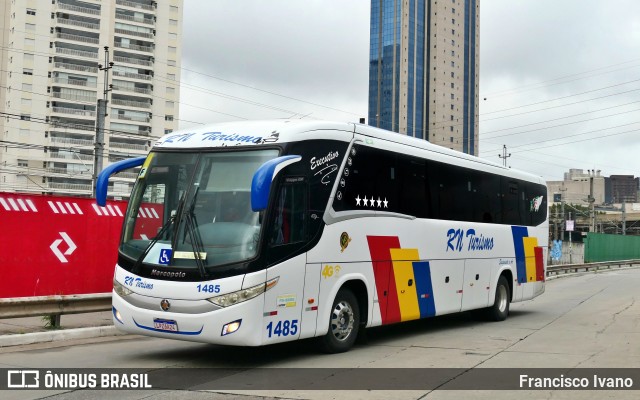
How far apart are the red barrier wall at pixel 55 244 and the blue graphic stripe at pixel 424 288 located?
6404mm

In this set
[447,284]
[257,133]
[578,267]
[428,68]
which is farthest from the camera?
[428,68]

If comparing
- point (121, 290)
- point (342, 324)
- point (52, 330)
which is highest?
point (121, 290)

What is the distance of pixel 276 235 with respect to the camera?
369 inches

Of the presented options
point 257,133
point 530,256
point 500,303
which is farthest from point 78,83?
point 257,133

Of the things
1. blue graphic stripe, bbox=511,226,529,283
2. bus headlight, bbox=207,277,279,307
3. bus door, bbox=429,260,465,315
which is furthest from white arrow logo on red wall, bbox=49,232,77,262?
blue graphic stripe, bbox=511,226,529,283

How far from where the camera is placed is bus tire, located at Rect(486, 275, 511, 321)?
52.9ft

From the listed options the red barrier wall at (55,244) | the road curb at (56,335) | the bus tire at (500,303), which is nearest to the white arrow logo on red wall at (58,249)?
the red barrier wall at (55,244)

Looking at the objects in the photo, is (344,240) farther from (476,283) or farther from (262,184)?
(476,283)

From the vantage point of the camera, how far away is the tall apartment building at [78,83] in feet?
316

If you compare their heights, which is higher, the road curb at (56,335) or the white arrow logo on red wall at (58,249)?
the white arrow logo on red wall at (58,249)

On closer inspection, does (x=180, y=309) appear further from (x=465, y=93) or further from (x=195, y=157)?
(x=465, y=93)

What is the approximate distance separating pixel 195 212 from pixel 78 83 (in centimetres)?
9814

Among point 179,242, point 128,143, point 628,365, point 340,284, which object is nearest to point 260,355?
point 340,284

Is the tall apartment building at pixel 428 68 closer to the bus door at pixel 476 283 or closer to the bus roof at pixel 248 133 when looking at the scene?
the bus door at pixel 476 283
